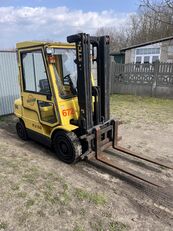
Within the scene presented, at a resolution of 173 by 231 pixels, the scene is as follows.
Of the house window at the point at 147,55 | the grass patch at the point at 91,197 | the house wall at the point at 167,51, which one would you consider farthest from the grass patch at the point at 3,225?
the house wall at the point at 167,51

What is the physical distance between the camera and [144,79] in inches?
399

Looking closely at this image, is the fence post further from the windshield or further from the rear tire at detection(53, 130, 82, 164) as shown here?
the rear tire at detection(53, 130, 82, 164)

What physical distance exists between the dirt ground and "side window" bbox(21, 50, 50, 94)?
1334 millimetres

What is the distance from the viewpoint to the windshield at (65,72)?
3.55 m

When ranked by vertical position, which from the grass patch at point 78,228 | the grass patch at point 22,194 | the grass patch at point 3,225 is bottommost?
the grass patch at point 78,228

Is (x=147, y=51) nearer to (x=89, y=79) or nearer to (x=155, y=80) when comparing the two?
(x=155, y=80)

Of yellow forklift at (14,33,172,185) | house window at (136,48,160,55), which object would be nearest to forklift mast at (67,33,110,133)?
yellow forklift at (14,33,172,185)

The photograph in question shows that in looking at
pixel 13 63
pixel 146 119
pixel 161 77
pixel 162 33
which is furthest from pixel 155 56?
pixel 13 63

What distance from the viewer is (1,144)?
4.58m

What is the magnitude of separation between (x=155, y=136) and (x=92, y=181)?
8.38 feet

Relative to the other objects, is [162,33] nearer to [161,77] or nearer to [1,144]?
[161,77]

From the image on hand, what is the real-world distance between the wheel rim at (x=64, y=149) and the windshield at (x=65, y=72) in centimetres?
80

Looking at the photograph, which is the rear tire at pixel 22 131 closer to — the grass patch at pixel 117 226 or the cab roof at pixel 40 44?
the cab roof at pixel 40 44

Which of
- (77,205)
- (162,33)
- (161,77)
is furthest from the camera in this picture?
(162,33)
